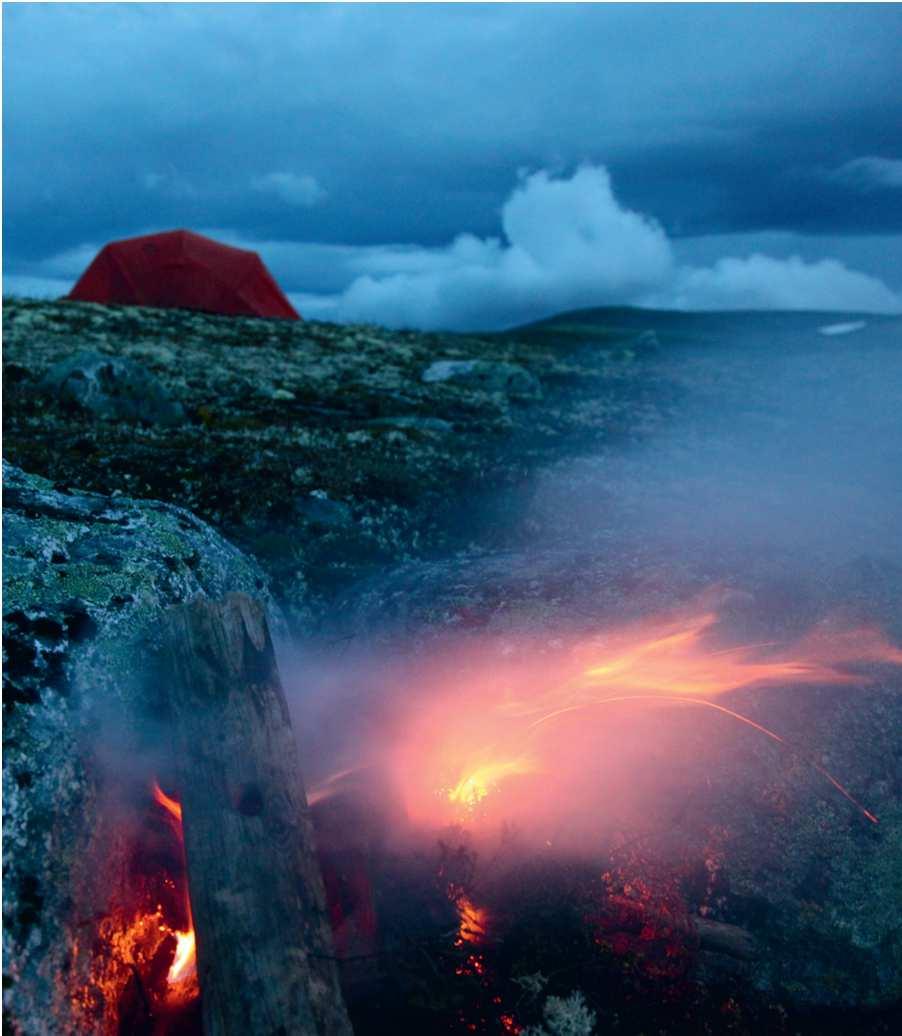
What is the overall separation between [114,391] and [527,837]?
49.6 ft

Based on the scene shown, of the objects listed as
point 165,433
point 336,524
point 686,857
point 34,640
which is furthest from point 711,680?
point 165,433

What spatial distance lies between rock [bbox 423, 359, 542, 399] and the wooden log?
71.9ft

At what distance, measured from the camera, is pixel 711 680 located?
257 inches

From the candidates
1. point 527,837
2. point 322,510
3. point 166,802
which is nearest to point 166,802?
point 166,802

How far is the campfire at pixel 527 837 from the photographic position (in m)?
5.01

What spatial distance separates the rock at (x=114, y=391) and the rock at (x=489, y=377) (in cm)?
1096

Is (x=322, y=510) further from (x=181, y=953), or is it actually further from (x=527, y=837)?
(x=181, y=953)

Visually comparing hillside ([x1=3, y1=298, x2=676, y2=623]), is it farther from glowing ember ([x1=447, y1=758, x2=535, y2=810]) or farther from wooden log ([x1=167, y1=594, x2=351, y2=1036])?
wooden log ([x1=167, y1=594, x2=351, y2=1036])

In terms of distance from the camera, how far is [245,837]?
4.70m

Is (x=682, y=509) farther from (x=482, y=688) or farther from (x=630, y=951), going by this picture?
(x=630, y=951)

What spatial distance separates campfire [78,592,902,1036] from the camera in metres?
5.01

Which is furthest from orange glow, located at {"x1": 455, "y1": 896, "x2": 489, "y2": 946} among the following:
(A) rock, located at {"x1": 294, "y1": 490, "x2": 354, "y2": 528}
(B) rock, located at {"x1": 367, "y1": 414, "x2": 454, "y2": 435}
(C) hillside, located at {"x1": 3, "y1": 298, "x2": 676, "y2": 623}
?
(B) rock, located at {"x1": 367, "y1": 414, "x2": 454, "y2": 435}

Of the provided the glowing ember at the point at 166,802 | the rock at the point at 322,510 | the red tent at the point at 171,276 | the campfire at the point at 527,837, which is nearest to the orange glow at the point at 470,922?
the campfire at the point at 527,837

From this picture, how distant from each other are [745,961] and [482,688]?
2.55 metres
